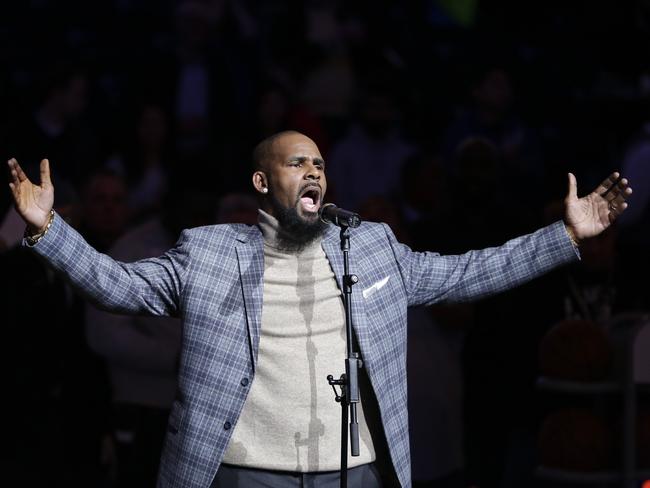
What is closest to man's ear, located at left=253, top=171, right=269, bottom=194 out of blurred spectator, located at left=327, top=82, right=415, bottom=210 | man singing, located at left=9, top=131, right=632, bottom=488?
man singing, located at left=9, top=131, right=632, bottom=488

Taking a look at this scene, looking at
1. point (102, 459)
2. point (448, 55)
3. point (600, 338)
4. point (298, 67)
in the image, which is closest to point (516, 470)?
point (600, 338)

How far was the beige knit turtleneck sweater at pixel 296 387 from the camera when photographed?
→ 14.4ft

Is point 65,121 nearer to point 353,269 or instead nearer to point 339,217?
point 353,269

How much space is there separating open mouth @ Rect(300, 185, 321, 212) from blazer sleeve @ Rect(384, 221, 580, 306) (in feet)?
1.09

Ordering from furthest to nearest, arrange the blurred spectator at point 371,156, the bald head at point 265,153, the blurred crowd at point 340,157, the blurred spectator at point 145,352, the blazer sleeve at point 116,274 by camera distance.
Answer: the blurred spectator at point 371,156
the blurred crowd at point 340,157
the blurred spectator at point 145,352
the bald head at point 265,153
the blazer sleeve at point 116,274

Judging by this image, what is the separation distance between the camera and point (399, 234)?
668 centimetres

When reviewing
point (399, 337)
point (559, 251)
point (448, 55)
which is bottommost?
point (399, 337)

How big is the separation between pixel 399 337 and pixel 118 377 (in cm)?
Answer: 229

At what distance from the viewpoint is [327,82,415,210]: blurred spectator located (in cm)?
898

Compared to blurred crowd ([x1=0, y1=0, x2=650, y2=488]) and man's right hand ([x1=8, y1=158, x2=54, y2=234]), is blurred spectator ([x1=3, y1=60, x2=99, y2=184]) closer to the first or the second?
blurred crowd ([x1=0, y1=0, x2=650, y2=488])

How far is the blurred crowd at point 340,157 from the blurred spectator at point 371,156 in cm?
1

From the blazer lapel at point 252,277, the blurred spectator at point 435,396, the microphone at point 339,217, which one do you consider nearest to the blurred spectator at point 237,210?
the blurred spectator at point 435,396

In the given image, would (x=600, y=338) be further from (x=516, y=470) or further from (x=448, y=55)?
(x=448, y=55)

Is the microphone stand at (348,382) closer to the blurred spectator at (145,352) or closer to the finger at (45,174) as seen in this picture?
the finger at (45,174)
